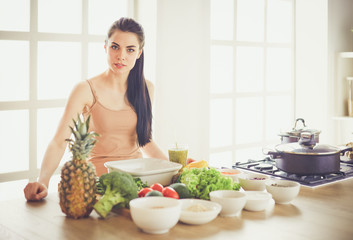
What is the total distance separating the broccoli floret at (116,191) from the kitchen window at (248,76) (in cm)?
269

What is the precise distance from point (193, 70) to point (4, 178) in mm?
1639

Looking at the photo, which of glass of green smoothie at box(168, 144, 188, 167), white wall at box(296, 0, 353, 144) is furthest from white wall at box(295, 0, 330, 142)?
glass of green smoothie at box(168, 144, 188, 167)

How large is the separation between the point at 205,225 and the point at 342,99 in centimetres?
385

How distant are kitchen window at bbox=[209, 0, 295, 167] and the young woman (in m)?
1.70

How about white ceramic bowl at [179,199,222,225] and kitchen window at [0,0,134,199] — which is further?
kitchen window at [0,0,134,199]

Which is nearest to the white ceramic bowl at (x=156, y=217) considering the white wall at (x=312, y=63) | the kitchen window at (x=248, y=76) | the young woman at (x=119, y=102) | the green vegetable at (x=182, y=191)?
the green vegetable at (x=182, y=191)

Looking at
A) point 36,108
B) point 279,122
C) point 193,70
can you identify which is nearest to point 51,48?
point 36,108

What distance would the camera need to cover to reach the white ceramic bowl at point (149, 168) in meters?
1.84

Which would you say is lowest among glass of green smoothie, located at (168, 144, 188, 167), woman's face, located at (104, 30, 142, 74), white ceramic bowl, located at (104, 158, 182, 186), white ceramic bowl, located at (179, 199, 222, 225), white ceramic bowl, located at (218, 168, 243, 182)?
white ceramic bowl, located at (179, 199, 222, 225)

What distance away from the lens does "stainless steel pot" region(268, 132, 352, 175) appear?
211 cm

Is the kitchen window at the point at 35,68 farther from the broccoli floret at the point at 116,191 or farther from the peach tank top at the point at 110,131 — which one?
the broccoli floret at the point at 116,191

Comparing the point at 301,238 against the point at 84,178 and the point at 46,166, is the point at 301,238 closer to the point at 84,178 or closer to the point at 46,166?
the point at 84,178

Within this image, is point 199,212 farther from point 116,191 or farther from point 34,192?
point 34,192

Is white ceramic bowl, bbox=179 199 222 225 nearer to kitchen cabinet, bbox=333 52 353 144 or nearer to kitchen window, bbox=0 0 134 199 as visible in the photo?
kitchen window, bbox=0 0 134 199
